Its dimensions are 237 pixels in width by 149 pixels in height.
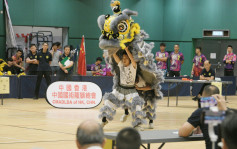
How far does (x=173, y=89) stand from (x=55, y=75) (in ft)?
16.9

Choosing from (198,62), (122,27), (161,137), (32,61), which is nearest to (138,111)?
(122,27)

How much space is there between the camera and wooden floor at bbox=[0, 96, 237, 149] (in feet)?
27.4

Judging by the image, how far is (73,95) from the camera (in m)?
14.5

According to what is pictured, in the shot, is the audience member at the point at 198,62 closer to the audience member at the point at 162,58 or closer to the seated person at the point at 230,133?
the audience member at the point at 162,58

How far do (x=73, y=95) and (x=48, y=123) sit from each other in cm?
363

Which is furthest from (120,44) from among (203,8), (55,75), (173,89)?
(203,8)

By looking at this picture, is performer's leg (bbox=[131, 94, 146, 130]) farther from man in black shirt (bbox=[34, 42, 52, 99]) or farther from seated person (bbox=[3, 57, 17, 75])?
seated person (bbox=[3, 57, 17, 75])

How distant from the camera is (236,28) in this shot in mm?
24062

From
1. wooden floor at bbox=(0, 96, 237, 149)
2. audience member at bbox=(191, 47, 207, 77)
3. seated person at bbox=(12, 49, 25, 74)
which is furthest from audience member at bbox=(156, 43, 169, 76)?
seated person at bbox=(12, 49, 25, 74)

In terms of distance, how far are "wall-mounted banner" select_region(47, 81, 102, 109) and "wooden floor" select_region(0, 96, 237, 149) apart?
354mm

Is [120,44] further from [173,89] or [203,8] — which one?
[203,8]

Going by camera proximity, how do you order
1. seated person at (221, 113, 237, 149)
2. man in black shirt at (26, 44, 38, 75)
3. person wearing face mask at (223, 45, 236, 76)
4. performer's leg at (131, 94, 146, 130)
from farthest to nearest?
person wearing face mask at (223, 45, 236, 76), man in black shirt at (26, 44, 38, 75), performer's leg at (131, 94, 146, 130), seated person at (221, 113, 237, 149)

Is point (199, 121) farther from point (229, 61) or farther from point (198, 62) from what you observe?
point (229, 61)

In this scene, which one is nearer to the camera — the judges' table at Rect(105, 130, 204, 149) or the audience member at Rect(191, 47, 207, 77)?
the judges' table at Rect(105, 130, 204, 149)
